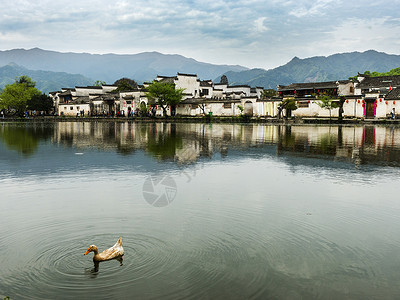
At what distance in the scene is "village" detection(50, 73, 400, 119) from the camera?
2234 inches

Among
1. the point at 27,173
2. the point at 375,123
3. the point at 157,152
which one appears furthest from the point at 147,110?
the point at 27,173

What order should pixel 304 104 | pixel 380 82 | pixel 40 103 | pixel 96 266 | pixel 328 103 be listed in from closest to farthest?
1. pixel 96 266
2. pixel 328 103
3. pixel 380 82
4. pixel 304 104
5. pixel 40 103

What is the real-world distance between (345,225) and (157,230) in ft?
12.0

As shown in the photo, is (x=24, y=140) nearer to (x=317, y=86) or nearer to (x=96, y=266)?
(x=96, y=266)

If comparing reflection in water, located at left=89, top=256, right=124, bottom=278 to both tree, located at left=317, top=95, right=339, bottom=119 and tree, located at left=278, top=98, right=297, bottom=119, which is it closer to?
tree, located at left=317, top=95, right=339, bottom=119

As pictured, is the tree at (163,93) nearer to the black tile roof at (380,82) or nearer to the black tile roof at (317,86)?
the black tile roof at (317,86)

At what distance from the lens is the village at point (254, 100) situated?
5673 cm

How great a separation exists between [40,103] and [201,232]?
293 ft

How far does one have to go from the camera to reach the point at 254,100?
67.7m

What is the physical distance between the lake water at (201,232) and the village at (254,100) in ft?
152

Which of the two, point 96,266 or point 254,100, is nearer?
point 96,266

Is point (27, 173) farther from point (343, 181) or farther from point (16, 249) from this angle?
point (343, 181)

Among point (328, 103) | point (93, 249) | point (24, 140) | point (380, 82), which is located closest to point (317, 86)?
point (328, 103)

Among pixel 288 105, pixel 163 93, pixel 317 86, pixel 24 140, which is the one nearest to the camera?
→ pixel 24 140
